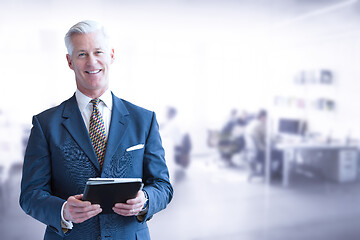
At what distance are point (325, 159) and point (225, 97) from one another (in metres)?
1.51

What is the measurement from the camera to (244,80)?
13.1ft

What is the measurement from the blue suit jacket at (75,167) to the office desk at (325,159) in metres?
2.98

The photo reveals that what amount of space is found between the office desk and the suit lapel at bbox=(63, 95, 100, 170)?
10.3ft

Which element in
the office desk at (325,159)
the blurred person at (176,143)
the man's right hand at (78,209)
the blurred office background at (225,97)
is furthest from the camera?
the office desk at (325,159)

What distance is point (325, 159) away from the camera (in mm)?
4457

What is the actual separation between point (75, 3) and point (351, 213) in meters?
3.87

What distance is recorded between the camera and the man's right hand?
4.21 ft

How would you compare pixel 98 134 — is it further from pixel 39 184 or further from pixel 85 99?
pixel 39 184

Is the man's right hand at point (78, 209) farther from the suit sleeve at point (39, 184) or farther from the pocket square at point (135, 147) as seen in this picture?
the pocket square at point (135, 147)

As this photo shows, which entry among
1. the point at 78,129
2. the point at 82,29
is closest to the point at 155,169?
the point at 78,129

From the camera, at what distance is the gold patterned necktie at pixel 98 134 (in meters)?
1.47

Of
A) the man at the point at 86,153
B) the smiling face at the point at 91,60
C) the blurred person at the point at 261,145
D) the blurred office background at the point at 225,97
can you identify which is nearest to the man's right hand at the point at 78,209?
the man at the point at 86,153

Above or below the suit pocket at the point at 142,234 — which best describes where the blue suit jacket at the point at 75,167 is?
above

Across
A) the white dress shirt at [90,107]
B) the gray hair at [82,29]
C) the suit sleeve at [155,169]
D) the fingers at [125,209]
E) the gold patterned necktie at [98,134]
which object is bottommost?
the fingers at [125,209]
